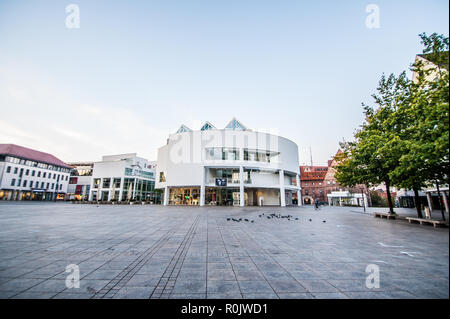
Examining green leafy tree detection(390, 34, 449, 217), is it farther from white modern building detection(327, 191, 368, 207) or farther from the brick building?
the brick building

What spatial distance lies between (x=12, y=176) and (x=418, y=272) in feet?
239

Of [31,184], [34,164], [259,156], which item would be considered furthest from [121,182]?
[259,156]

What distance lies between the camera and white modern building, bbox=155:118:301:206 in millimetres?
34812

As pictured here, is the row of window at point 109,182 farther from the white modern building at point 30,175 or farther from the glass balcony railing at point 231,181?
the glass balcony railing at point 231,181

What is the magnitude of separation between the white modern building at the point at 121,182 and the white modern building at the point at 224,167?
1970 cm

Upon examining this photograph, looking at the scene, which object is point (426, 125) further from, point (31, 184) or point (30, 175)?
point (31, 184)

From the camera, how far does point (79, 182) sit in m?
71.1

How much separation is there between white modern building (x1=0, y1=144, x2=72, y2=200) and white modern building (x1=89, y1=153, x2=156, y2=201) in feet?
45.9

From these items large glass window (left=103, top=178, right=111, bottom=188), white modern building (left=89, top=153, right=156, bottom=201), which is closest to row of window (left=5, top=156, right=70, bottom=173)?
white modern building (left=89, top=153, right=156, bottom=201)

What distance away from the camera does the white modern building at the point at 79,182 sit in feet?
226

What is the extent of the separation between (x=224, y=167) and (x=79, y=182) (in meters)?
64.8

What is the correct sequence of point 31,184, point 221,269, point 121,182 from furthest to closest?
point 121,182 < point 31,184 < point 221,269

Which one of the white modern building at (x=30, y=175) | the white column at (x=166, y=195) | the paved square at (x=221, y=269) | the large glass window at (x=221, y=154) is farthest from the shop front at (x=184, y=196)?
the white modern building at (x=30, y=175)
